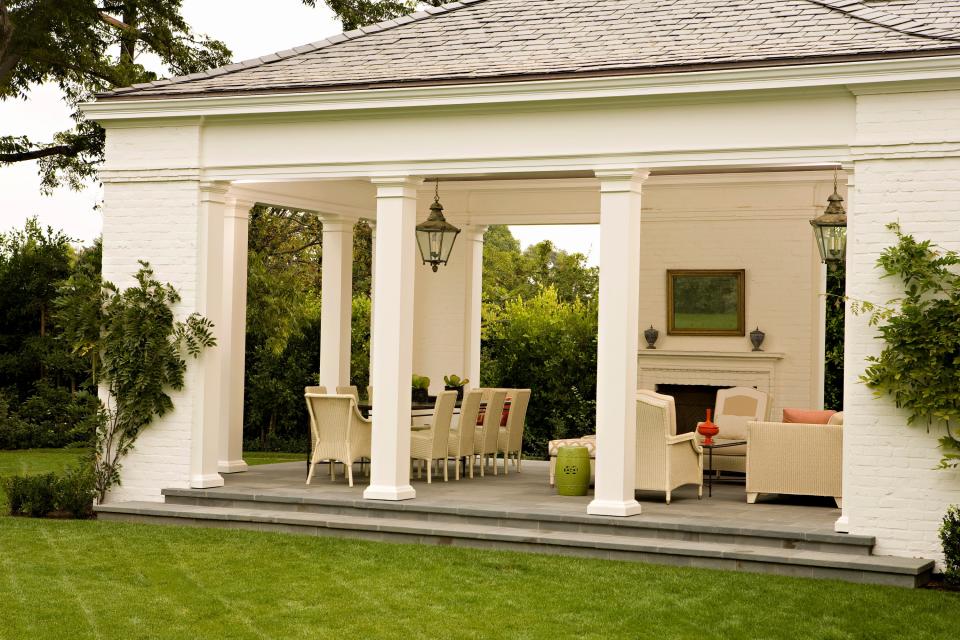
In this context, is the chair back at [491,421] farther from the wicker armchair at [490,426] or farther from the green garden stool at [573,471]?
the green garden stool at [573,471]

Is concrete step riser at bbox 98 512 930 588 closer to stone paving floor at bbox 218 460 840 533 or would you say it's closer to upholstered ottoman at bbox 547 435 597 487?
stone paving floor at bbox 218 460 840 533

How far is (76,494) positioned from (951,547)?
7.69 m

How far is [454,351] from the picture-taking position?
1661 centimetres

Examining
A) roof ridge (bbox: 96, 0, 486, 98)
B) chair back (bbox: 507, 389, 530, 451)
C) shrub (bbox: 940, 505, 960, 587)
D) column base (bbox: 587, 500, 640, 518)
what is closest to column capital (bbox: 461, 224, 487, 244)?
chair back (bbox: 507, 389, 530, 451)

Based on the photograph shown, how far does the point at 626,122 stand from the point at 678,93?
1.75ft

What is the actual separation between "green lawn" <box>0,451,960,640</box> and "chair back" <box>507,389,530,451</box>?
A: 385cm

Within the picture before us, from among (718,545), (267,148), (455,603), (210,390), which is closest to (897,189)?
(718,545)

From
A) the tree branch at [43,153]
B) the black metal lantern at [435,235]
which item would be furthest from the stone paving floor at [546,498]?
the tree branch at [43,153]

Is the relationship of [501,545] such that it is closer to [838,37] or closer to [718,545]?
[718,545]

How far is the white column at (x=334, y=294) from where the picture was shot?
567 inches

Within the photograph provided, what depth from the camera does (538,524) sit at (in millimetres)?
10148

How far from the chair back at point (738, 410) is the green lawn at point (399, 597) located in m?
4.79

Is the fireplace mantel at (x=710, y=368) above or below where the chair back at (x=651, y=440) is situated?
above

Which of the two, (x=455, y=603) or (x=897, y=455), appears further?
(x=897, y=455)
